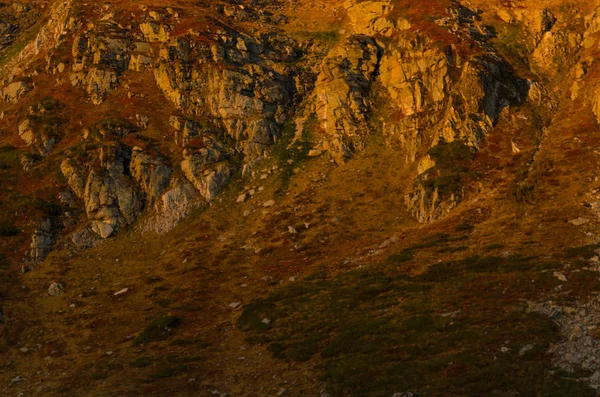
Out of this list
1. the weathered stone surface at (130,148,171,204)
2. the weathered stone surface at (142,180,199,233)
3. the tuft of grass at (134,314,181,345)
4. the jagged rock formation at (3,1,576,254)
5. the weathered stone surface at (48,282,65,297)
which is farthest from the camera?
the weathered stone surface at (130,148,171,204)

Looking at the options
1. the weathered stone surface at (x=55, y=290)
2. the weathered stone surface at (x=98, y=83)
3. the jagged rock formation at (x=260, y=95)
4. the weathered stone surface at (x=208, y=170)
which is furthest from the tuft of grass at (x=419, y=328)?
the weathered stone surface at (x=98, y=83)

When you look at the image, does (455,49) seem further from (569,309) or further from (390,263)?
(569,309)

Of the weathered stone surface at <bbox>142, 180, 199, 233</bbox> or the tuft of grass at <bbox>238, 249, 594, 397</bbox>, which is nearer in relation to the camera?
the tuft of grass at <bbox>238, 249, 594, 397</bbox>

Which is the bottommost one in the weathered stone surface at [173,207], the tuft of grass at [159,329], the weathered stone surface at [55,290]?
the tuft of grass at [159,329]

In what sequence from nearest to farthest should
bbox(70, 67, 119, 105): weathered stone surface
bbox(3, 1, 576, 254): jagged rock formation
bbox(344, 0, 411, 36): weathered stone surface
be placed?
bbox(3, 1, 576, 254): jagged rock formation < bbox(70, 67, 119, 105): weathered stone surface < bbox(344, 0, 411, 36): weathered stone surface

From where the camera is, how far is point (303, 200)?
66.1 meters

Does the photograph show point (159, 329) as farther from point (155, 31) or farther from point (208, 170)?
point (155, 31)

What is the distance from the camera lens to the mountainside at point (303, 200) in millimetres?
31094

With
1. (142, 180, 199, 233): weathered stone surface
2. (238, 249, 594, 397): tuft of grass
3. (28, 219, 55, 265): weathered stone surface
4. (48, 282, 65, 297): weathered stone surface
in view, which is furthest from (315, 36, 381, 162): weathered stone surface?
(28, 219, 55, 265): weathered stone surface

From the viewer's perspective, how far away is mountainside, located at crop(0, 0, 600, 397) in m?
31.1

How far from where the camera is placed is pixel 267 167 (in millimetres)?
73812

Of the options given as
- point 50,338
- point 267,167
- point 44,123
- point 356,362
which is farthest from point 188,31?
point 356,362

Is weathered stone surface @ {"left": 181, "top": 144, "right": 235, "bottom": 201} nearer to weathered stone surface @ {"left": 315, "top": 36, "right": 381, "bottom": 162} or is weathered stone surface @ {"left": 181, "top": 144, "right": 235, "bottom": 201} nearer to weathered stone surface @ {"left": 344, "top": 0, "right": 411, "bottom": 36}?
weathered stone surface @ {"left": 315, "top": 36, "right": 381, "bottom": 162}

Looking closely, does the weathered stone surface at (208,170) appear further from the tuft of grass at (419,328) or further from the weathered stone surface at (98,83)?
the tuft of grass at (419,328)
